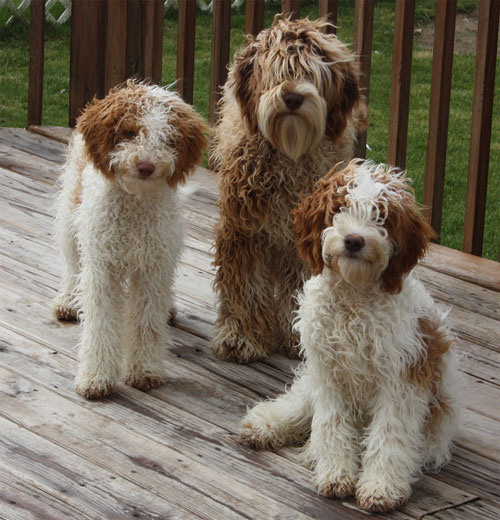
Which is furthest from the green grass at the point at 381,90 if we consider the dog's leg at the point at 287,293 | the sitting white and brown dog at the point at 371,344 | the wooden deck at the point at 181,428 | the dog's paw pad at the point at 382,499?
the dog's paw pad at the point at 382,499

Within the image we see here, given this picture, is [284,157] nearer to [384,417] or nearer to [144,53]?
[384,417]

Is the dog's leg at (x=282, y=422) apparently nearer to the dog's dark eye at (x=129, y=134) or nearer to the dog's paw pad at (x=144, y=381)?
the dog's paw pad at (x=144, y=381)

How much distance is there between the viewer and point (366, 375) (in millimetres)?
3326

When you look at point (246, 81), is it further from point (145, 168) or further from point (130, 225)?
point (130, 225)

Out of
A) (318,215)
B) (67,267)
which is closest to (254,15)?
(67,267)

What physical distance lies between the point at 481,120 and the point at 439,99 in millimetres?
250

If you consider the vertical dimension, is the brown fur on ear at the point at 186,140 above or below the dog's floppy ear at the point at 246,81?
below

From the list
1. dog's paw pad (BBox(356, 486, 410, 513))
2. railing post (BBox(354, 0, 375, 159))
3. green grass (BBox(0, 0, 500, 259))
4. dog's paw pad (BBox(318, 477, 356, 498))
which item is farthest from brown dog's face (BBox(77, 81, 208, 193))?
green grass (BBox(0, 0, 500, 259))

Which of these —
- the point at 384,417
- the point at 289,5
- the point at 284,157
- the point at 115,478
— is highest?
the point at 289,5

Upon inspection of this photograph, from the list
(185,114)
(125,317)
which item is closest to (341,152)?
(185,114)

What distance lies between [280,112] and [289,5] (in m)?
1.76

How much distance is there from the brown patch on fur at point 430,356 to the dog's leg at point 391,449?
0.13 feet

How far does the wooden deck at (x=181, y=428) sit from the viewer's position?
10.8ft

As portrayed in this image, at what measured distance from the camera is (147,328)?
13.3 ft
